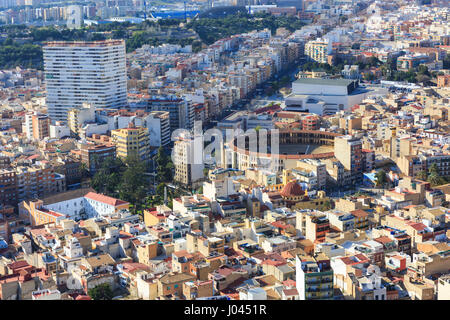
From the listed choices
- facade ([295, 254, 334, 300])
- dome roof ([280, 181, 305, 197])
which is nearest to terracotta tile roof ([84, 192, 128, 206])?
dome roof ([280, 181, 305, 197])

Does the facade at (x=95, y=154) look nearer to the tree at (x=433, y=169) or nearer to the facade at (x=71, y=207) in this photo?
the facade at (x=71, y=207)

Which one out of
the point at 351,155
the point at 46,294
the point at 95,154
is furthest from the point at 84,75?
the point at 46,294

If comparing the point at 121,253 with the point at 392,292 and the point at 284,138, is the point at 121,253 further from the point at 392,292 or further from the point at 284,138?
the point at 284,138

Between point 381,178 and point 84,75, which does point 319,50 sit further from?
point 381,178

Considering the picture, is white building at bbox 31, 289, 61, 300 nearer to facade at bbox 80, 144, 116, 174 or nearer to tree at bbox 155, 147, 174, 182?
tree at bbox 155, 147, 174, 182

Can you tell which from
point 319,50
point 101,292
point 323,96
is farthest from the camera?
point 319,50

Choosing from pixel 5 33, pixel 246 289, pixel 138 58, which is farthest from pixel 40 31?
pixel 246 289
